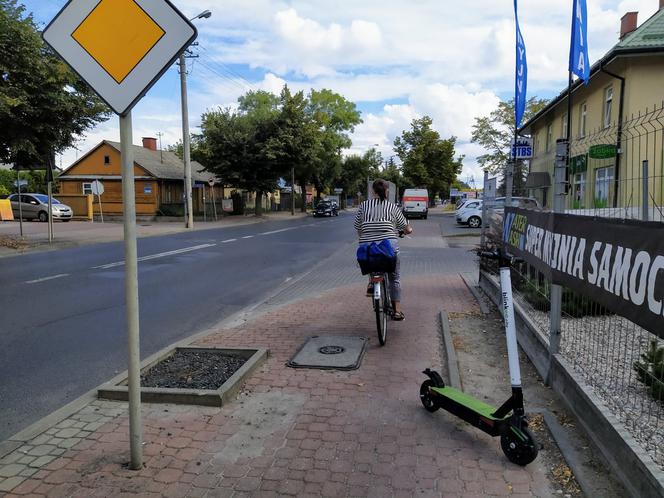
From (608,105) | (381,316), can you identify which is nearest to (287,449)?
(381,316)

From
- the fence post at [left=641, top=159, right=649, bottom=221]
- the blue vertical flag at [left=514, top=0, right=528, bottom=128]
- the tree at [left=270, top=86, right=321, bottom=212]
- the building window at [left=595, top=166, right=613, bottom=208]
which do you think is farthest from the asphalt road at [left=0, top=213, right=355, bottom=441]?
the tree at [left=270, top=86, right=321, bottom=212]

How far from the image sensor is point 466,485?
10.2ft

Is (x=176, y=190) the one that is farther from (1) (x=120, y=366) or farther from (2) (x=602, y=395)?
(2) (x=602, y=395)

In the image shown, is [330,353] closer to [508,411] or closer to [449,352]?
[449,352]

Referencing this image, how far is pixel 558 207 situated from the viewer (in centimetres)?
449

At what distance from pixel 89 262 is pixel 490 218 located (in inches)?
408

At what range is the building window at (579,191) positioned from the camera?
461 cm

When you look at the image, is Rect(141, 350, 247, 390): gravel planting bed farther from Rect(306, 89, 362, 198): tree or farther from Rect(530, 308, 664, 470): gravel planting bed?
Rect(306, 89, 362, 198): tree

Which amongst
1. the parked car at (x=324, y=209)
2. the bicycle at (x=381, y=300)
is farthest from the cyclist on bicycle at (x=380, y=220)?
the parked car at (x=324, y=209)

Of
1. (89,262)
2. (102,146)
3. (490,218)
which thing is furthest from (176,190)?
(490,218)

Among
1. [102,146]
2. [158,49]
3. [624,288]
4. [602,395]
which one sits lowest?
[602,395]

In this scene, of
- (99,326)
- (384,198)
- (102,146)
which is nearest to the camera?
(384,198)

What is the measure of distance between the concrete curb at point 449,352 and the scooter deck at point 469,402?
0.65 meters

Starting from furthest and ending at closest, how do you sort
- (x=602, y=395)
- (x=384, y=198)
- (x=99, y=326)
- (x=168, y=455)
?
(x=99, y=326)
(x=384, y=198)
(x=602, y=395)
(x=168, y=455)
